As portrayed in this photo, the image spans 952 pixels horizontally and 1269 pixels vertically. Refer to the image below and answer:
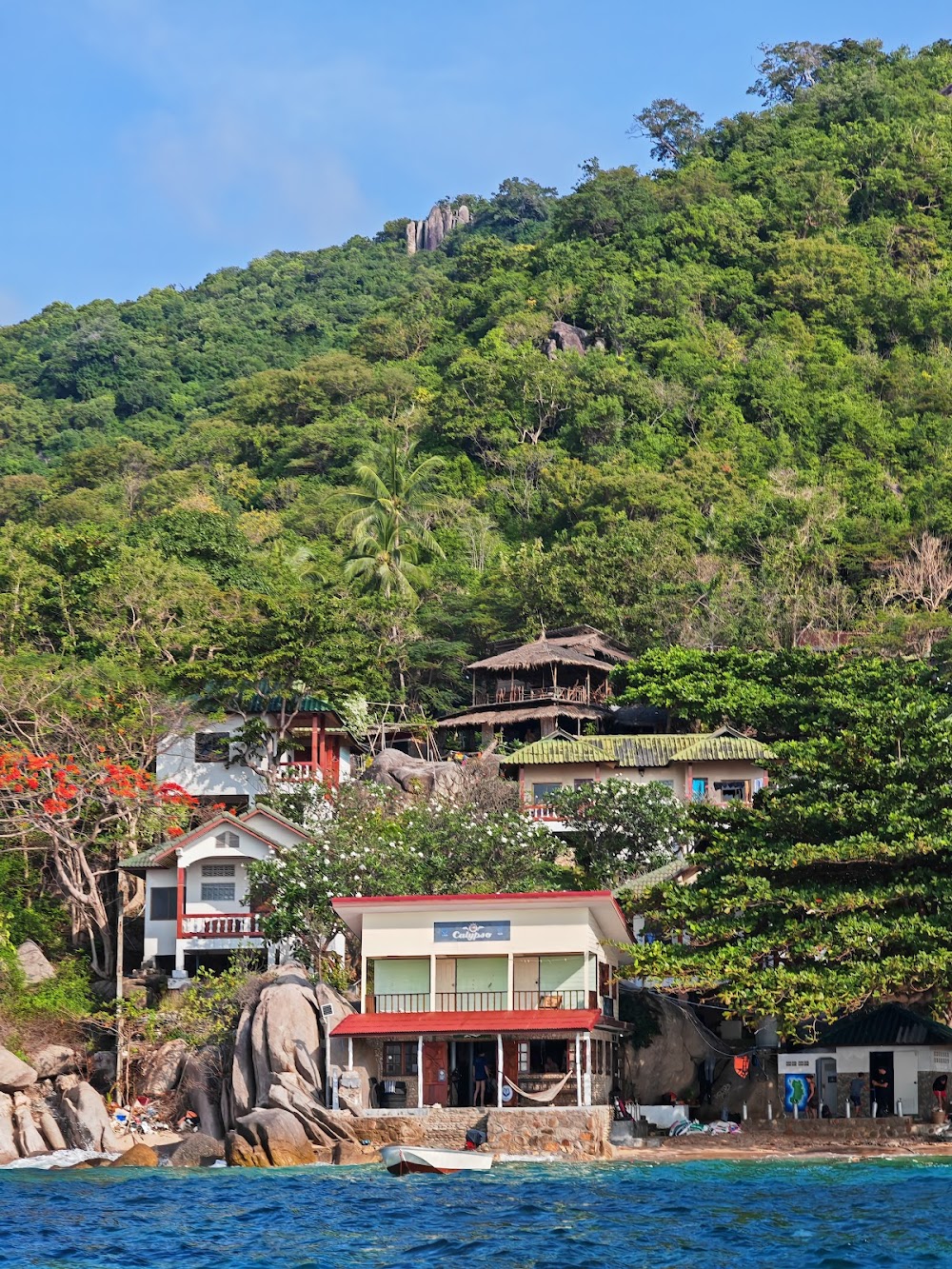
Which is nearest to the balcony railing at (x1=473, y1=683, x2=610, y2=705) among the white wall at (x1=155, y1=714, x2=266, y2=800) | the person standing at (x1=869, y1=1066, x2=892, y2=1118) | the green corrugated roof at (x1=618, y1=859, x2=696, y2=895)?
the white wall at (x1=155, y1=714, x2=266, y2=800)

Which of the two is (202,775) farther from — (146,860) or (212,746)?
(146,860)

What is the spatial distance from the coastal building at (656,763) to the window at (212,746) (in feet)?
28.0

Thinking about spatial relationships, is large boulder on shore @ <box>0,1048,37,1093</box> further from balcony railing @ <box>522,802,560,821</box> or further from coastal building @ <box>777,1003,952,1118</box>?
coastal building @ <box>777,1003,952,1118</box>

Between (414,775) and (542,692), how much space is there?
10321 millimetres

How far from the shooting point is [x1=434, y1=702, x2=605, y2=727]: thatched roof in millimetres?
56062

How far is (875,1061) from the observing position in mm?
35000

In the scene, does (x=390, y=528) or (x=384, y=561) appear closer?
(x=384, y=561)

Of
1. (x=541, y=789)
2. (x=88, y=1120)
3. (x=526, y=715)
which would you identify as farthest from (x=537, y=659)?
(x=88, y=1120)

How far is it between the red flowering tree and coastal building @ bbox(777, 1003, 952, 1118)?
1783 centimetres

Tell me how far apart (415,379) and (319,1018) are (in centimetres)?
6206

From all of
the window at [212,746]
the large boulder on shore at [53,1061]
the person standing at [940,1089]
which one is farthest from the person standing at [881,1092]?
the window at [212,746]

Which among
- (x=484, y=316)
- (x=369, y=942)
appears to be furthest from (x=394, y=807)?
(x=484, y=316)

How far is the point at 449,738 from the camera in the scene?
58.2m

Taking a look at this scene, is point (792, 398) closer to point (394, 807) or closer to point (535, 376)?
point (535, 376)
